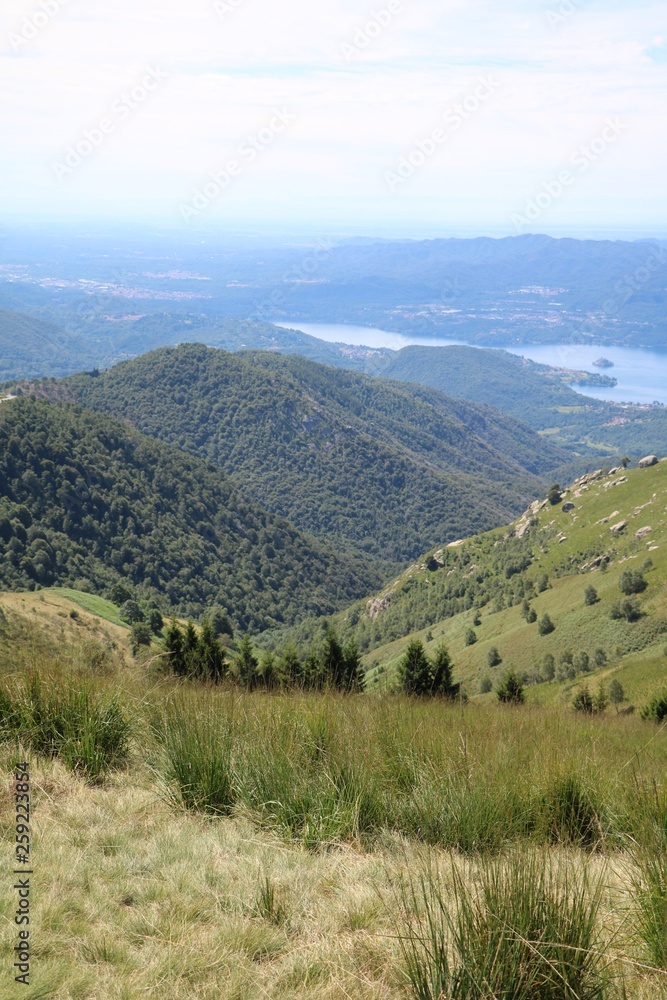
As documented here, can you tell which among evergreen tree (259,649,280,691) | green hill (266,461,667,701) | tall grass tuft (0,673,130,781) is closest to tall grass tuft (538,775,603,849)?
evergreen tree (259,649,280,691)

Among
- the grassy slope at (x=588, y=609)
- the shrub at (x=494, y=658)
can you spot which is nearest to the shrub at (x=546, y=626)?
the grassy slope at (x=588, y=609)

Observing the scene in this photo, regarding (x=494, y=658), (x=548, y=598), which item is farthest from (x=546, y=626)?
(x=548, y=598)

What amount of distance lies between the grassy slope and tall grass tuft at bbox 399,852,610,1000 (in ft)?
96.5

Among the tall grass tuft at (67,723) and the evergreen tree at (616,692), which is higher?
the tall grass tuft at (67,723)

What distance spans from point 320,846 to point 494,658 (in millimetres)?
61731

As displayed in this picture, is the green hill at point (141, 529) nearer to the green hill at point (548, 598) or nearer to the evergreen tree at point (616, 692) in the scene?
the green hill at point (548, 598)

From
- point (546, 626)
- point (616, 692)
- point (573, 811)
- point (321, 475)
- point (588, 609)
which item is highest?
point (321, 475)

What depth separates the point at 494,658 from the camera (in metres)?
61.3

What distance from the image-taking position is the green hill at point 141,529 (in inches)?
3354

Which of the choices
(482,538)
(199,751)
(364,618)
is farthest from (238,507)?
(199,751)

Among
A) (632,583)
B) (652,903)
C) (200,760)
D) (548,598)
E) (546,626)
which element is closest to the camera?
(652,903)

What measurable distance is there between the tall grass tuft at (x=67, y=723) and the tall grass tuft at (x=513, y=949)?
311cm

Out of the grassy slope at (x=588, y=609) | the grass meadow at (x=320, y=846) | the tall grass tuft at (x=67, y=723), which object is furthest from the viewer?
the grassy slope at (x=588, y=609)

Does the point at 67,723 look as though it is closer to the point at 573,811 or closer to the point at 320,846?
the point at 320,846
